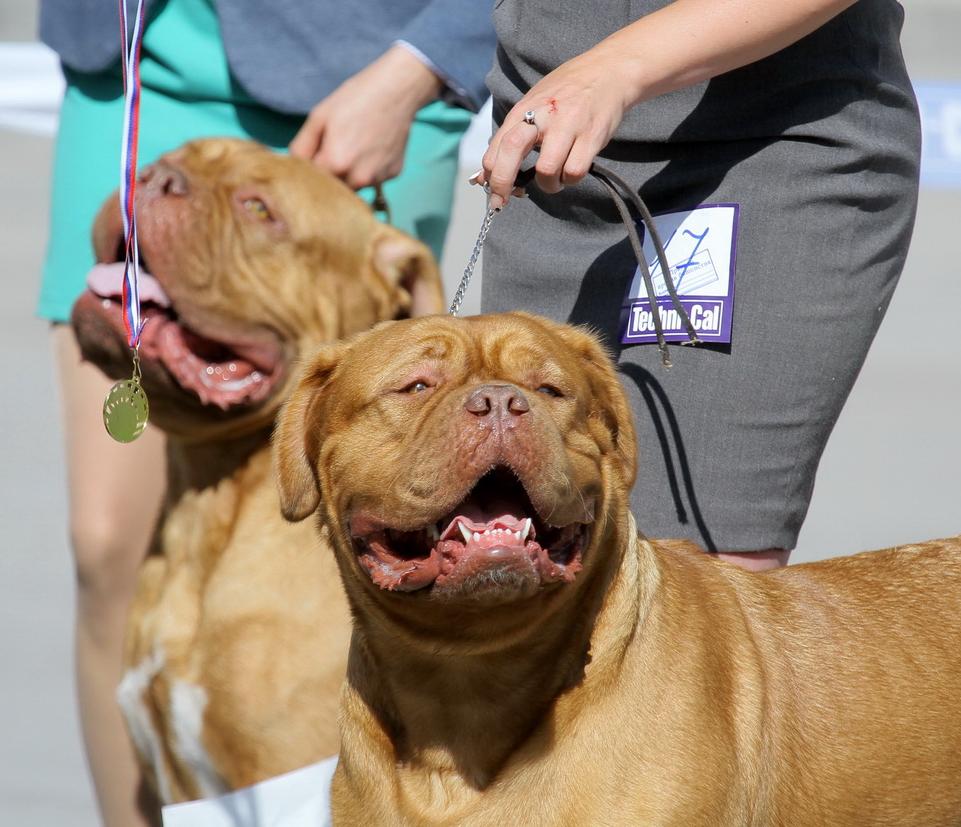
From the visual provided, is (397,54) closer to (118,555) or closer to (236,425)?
A: (236,425)

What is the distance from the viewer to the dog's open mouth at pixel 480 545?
9.24ft

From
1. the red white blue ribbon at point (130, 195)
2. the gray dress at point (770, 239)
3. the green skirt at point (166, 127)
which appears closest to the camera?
the gray dress at point (770, 239)

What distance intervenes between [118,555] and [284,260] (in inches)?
37.0

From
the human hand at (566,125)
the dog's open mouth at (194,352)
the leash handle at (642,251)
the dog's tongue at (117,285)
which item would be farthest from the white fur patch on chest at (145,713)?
the human hand at (566,125)

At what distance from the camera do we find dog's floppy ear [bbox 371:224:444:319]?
4453 mm

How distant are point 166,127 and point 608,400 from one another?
197 cm

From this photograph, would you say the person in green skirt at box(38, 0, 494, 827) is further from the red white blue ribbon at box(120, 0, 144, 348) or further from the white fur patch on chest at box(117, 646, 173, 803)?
the red white blue ribbon at box(120, 0, 144, 348)

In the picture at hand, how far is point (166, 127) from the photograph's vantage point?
4723mm

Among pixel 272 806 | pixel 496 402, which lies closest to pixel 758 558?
pixel 496 402

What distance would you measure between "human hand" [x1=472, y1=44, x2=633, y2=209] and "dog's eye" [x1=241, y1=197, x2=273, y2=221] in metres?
1.33

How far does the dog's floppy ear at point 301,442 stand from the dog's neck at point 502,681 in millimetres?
317

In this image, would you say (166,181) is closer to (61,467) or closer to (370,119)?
(370,119)

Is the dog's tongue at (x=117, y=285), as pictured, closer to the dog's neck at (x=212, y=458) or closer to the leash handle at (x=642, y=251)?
the dog's neck at (x=212, y=458)

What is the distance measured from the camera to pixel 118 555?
459 cm
